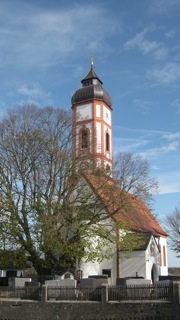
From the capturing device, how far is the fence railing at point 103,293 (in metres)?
17.1

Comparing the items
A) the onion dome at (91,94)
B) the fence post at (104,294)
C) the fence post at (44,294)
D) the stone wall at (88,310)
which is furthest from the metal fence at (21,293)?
the onion dome at (91,94)

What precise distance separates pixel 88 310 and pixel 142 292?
2.61m

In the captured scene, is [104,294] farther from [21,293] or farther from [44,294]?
[21,293]

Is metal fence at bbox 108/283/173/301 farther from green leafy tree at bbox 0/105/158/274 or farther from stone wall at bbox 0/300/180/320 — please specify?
green leafy tree at bbox 0/105/158/274

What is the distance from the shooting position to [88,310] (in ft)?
57.6

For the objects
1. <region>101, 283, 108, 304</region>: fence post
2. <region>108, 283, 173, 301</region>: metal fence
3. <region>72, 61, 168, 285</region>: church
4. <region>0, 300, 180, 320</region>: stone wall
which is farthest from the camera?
<region>72, 61, 168, 285</region>: church

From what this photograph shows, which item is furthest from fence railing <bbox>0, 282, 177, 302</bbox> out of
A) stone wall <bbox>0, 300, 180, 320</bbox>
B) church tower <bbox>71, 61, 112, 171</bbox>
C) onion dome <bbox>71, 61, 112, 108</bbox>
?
onion dome <bbox>71, 61, 112, 108</bbox>

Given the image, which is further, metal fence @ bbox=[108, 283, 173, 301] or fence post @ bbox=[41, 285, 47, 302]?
fence post @ bbox=[41, 285, 47, 302]

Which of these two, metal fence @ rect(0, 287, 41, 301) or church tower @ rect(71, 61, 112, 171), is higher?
church tower @ rect(71, 61, 112, 171)

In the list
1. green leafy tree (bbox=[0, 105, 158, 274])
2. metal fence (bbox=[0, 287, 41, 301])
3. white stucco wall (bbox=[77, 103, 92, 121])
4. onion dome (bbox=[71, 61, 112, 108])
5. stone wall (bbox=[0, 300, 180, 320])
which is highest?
onion dome (bbox=[71, 61, 112, 108])

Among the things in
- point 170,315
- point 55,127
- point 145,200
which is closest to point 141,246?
point 145,200

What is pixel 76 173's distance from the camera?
26.7 meters

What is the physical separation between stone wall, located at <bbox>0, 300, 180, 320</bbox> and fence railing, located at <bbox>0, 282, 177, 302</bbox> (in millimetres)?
426

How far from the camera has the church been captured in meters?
27.6
